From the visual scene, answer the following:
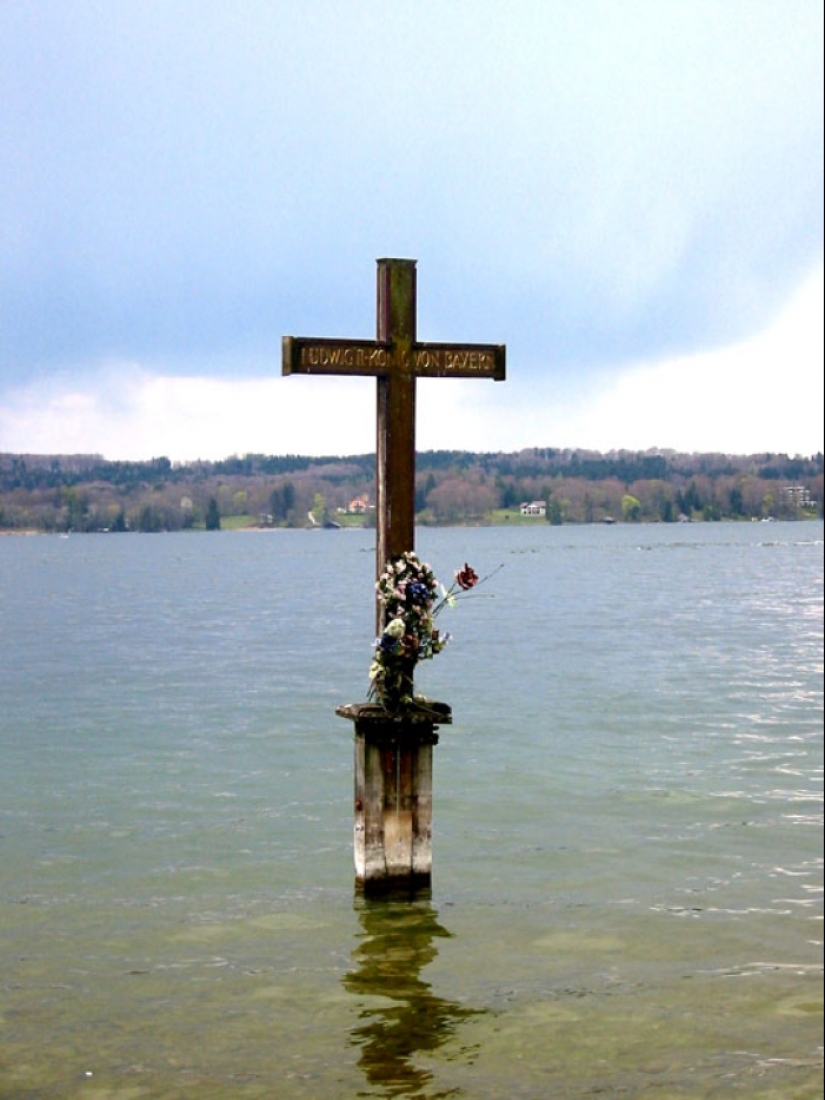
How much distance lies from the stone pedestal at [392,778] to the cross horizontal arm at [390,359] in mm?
2421

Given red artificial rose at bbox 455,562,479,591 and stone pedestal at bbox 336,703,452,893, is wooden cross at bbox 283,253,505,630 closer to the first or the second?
red artificial rose at bbox 455,562,479,591

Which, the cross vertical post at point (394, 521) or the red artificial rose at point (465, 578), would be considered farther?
the red artificial rose at point (465, 578)

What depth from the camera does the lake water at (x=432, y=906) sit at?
Answer: 30.7 feet

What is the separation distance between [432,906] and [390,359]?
435 cm

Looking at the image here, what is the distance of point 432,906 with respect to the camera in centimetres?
1310

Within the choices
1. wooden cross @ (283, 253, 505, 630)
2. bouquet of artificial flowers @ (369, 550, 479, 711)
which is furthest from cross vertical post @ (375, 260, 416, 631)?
bouquet of artificial flowers @ (369, 550, 479, 711)

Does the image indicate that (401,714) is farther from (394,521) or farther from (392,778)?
(394,521)

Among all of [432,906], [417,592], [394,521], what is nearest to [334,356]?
[394,521]

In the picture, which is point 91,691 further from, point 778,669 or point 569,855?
point 569,855

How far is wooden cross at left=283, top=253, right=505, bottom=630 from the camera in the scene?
11.9 metres

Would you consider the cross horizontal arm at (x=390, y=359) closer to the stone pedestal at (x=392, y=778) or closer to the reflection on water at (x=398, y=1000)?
the stone pedestal at (x=392, y=778)

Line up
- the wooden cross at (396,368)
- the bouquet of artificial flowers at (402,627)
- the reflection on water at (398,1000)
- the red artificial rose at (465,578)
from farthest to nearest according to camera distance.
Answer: the wooden cross at (396,368)
the red artificial rose at (465,578)
the bouquet of artificial flowers at (402,627)
the reflection on water at (398,1000)

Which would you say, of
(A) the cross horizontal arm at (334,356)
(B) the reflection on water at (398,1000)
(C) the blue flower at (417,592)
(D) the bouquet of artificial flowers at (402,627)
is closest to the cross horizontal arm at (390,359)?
(A) the cross horizontal arm at (334,356)

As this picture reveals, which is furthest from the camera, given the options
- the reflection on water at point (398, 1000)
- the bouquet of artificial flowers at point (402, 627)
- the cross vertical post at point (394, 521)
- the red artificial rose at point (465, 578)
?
the red artificial rose at point (465, 578)
